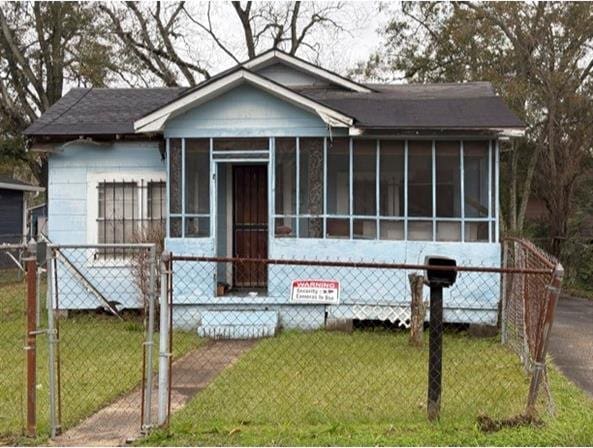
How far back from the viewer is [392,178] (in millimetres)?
11180

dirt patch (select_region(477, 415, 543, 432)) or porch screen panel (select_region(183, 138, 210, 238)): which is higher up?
porch screen panel (select_region(183, 138, 210, 238))

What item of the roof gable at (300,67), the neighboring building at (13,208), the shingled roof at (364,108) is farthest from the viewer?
the neighboring building at (13,208)

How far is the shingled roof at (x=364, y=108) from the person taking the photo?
1071 centimetres

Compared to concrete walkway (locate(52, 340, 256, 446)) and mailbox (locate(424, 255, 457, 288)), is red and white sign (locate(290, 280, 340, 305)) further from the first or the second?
concrete walkway (locate(52, 340, 256, 446))

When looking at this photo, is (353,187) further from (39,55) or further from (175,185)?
(39,55)

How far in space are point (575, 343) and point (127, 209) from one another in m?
8.00

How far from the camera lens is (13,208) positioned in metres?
26.1

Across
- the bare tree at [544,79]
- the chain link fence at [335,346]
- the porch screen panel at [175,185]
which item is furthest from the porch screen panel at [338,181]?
the bare tree at [544,79]

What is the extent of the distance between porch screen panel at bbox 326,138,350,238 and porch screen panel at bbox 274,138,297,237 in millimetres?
590

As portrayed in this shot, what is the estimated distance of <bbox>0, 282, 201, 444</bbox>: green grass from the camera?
627 cm

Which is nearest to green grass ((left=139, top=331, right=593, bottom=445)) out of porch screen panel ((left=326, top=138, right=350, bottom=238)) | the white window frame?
porch screen panel ((left=326, top=138, right=350, bottom=238))

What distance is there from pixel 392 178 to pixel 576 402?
537 cm

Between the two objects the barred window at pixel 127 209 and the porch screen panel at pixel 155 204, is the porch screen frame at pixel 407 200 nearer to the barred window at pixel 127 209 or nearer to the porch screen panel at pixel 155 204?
the porch screen panel at pixel 155 204

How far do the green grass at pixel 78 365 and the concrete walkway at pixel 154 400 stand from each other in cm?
16
